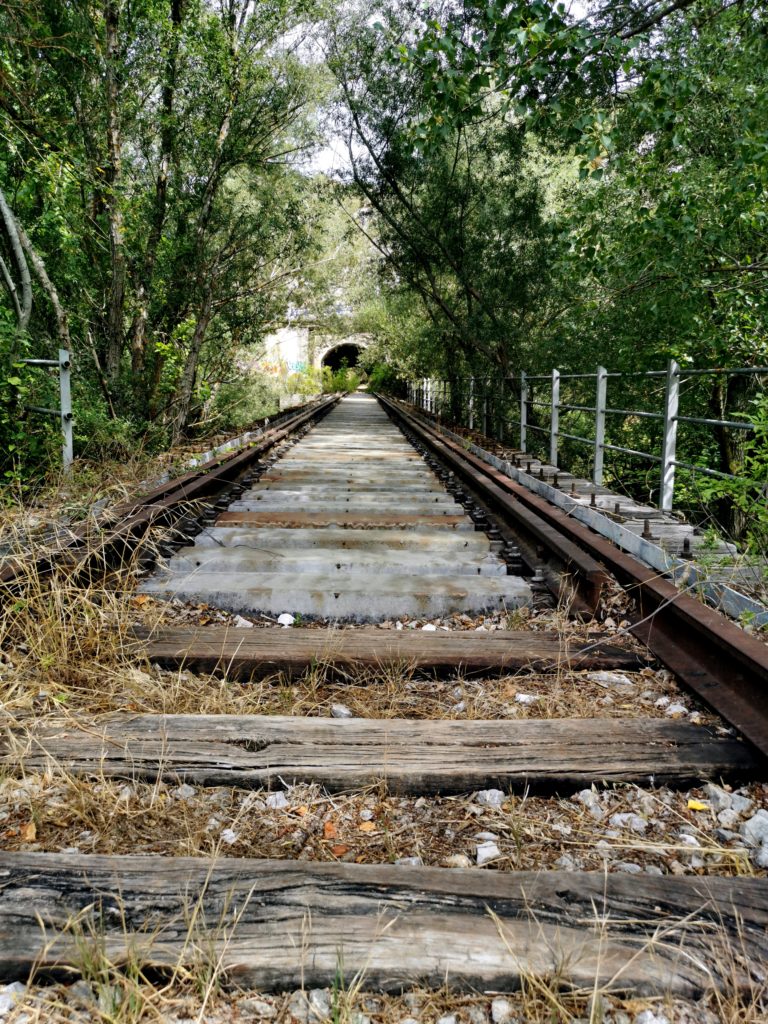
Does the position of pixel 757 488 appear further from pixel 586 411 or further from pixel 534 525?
pixel 586 411

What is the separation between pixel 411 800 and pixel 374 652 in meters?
0.82

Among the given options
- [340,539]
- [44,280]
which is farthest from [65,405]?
[340,539]

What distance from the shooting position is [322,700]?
2426 millimetres

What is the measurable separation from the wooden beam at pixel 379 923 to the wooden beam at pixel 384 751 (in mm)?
418

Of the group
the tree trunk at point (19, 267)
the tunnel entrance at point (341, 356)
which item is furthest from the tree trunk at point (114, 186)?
the tunnel entrance at point (341, 356)

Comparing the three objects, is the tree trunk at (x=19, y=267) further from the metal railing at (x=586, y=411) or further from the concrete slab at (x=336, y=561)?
the metal railing at (x=586, y=411)

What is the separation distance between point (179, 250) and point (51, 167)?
386 cm

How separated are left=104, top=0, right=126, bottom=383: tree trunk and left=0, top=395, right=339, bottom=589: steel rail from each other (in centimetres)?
184

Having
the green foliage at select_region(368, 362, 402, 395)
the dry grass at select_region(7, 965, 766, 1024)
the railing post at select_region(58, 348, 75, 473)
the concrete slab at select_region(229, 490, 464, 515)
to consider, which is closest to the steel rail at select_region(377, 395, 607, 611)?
the concrete slab at select_region(229, 490, 464, 515)

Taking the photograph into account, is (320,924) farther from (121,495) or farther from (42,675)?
(121,495)

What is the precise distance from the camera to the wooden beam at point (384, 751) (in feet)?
6.08

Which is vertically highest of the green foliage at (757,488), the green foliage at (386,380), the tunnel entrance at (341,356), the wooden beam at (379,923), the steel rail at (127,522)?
the tunnel entrance at (341,356)

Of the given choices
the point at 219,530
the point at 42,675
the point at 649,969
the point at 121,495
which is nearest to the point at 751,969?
the point at 649,969

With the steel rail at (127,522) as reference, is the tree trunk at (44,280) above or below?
above
